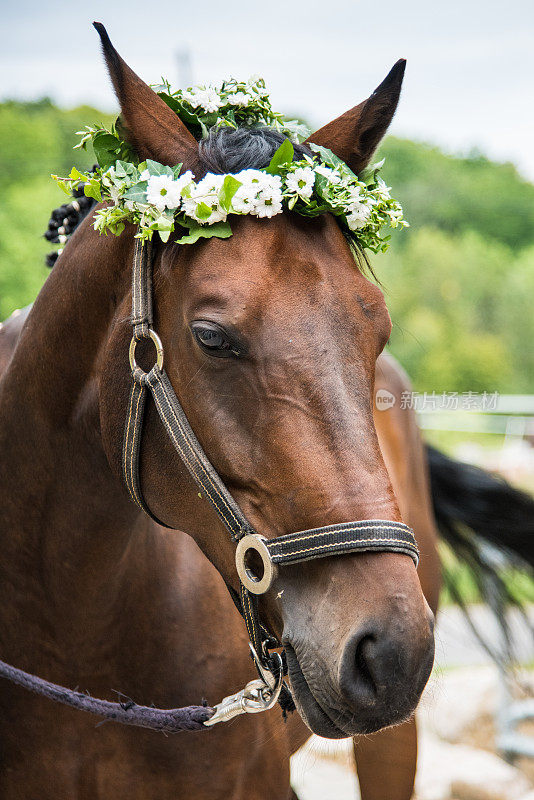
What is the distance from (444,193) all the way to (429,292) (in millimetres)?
11216

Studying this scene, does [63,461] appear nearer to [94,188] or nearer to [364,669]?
[94,188]

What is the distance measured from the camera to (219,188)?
68.1 inches

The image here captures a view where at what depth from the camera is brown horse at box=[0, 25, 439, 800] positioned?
1.51 meters

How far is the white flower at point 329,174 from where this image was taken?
5.91 ft

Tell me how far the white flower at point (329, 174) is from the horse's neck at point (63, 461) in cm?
51

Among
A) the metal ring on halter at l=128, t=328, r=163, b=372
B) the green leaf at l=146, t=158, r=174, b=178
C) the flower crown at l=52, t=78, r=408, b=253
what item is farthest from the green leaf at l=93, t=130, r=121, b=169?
the metal ring on halter at l=128, t=328, r=163, b=372

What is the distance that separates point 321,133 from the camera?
6.51ft

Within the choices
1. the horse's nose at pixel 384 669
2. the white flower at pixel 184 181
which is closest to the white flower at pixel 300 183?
the white flower at pixel 184 181

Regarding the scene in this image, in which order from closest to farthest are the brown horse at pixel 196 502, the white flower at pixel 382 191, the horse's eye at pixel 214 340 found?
the brown horse at pixel 196 502, the horse's eye at pixel 214 340, the white flower at pixel 382 191

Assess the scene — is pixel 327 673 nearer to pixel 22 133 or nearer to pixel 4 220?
pixel 4 220

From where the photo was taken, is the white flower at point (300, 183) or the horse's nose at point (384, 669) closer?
the horse's nose at point (384, 669)

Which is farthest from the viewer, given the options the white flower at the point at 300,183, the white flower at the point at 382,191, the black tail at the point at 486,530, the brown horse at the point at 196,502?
the black tail at the point at 486,530

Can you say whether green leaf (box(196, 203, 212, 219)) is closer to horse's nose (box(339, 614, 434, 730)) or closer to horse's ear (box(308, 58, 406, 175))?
horse's ear (box(308, 58, 406, 175))

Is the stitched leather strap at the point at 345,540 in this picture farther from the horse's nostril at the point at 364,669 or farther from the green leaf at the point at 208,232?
the green leaf at the point at 208,232
